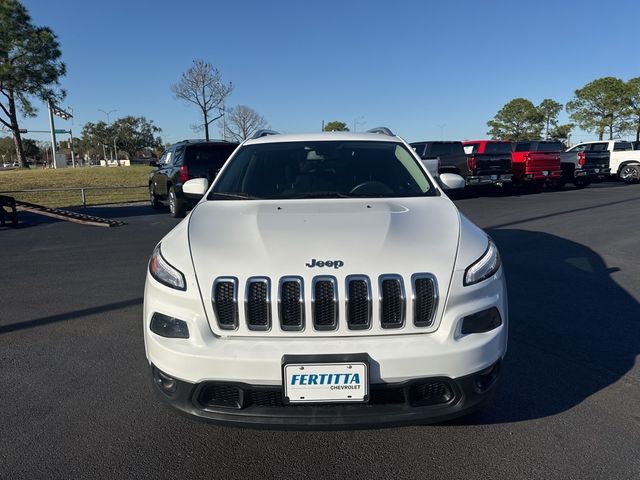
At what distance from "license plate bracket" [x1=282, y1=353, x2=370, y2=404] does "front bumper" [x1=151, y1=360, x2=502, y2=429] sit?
60mm

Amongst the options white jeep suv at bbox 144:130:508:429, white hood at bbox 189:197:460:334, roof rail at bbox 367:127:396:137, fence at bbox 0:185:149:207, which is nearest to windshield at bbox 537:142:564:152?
fence at bbox 0:185:149:207

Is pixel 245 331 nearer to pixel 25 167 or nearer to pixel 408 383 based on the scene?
pixel 408 383

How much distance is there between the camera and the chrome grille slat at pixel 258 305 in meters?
2.35

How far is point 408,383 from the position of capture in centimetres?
229

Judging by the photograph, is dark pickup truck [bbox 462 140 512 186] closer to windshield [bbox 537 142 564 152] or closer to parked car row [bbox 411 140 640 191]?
parked car row [bbox 411 140 640 191]

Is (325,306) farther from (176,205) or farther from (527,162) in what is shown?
(527,162)

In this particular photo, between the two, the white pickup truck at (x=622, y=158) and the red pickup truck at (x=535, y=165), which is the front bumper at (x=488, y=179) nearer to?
the red pickup truck at (x=535, y=165)

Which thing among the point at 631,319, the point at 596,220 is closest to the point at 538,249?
the point at 631,319

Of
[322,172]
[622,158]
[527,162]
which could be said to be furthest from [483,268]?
[622,158]

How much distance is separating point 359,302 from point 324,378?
0.39m

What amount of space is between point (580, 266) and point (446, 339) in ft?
17.0

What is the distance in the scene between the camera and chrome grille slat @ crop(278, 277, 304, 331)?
2.34m

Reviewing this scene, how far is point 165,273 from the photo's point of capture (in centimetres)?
260

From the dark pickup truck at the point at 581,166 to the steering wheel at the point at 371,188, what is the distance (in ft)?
63.3
